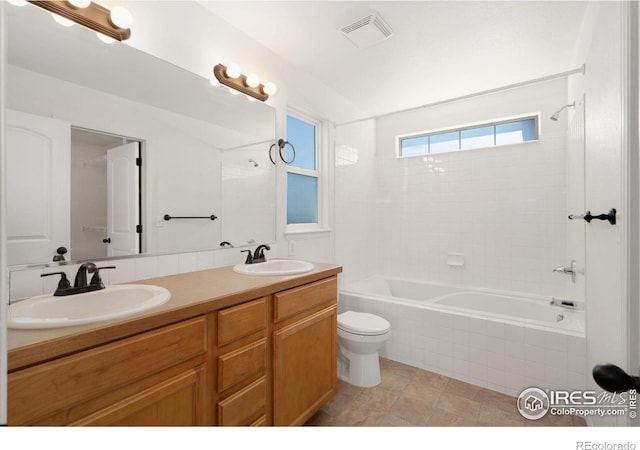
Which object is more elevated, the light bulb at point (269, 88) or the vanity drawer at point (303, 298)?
the light bulb at point (269, 88)

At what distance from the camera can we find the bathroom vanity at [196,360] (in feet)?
2.56

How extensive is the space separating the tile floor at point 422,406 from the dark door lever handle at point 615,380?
58.2 inches

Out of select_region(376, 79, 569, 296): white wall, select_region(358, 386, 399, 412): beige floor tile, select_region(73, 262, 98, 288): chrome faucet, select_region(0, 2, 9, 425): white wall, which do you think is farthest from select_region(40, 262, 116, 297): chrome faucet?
select_region(376, 79, 569, 296): white wall

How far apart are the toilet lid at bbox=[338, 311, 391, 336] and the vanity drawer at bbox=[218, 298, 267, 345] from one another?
0.94m

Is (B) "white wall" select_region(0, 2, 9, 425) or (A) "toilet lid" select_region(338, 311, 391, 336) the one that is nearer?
(B) "white wall" select_region(0, 2, 9, 425)

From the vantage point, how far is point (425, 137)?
139 inches

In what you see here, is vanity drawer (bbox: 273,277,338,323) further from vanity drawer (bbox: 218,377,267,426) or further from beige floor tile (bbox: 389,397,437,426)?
beige floor tile (bbox: 389,397,437,426)

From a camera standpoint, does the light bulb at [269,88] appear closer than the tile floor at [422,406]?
No

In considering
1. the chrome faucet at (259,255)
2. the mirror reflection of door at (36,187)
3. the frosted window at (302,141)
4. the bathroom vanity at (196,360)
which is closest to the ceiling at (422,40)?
the frosted window at (302,141)

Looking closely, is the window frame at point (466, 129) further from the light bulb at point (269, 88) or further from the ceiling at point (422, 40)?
the light bulb at point (269, 88)

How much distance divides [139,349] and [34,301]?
1.60 ft

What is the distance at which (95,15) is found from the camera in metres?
1.36

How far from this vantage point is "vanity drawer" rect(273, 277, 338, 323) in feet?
4.77

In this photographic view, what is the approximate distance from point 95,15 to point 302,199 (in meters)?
1.83
